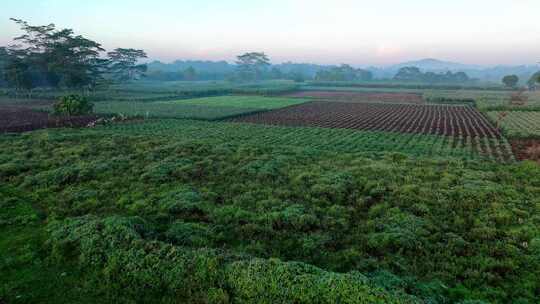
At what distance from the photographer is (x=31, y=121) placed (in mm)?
42875

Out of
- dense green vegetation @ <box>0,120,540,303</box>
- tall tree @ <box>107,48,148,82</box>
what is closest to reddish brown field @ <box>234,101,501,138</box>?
dense green vegetation @ <box>0,120,540,303</box>

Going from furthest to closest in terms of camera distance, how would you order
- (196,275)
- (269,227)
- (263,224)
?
(263,224)
(269,227)
(196,275)

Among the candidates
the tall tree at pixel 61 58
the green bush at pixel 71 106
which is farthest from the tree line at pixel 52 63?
the green bush at pixel 71 106

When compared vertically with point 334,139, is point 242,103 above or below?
above

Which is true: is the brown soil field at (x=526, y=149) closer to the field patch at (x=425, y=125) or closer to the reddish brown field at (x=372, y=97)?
the field patch at (x=425, y=125)

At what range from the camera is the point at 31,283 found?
30.6 ft

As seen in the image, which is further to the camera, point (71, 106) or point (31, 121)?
point (71, 106)

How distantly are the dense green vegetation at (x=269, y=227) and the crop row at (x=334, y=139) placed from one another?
4879 mm

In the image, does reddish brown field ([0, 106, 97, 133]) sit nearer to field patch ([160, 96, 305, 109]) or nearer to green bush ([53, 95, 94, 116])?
green bush ([53, 95, 94, 116])

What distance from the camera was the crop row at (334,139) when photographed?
2816cm

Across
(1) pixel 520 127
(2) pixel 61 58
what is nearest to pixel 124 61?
(2) pixel 61 58

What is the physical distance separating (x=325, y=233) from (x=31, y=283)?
9623mm

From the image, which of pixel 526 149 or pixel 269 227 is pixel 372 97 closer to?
pixel 526 149

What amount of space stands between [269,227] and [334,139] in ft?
71.7
